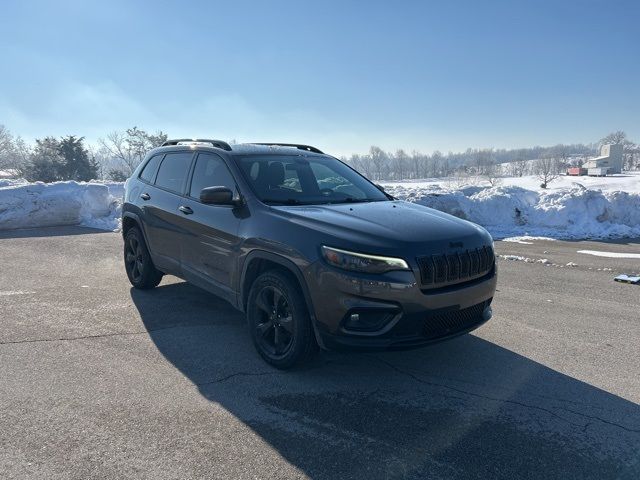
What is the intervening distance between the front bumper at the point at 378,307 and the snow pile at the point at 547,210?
10773 millimetres

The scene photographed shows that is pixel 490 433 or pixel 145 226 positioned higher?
pixel 145 226

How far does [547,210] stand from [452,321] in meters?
12.9

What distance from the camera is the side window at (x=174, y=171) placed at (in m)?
5.17

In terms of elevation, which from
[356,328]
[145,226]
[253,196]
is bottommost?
[356,328]

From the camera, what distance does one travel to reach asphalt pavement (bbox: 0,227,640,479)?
104 inches

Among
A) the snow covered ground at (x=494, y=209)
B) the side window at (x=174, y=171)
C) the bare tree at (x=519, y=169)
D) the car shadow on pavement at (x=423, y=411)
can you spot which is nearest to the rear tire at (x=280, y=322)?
the car shadow on pavement at (x=423, y=411)

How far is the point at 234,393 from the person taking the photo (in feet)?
11.3

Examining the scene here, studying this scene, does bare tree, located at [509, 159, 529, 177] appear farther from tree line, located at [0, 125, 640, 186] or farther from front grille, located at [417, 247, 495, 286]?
front grille, located at [417, 247, 495, 286]

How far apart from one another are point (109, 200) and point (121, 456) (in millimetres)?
13179

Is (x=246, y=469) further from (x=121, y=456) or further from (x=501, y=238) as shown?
(x=501, y=238)

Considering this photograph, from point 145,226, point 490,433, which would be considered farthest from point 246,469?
point 145,226

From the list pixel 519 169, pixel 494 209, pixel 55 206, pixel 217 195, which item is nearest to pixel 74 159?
pixel 55 206

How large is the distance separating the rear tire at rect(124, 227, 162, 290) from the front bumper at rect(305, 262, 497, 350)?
3.28 meters

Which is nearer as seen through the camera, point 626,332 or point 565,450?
point 565,450
